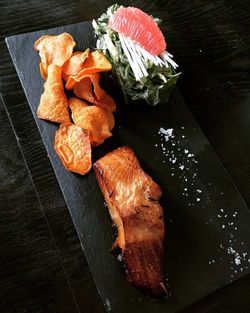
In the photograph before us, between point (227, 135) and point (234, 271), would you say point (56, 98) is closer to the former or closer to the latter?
point (227, 135)

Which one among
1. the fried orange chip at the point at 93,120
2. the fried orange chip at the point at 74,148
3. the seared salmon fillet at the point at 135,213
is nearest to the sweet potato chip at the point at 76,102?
the fried orange chip at the point at 93,120

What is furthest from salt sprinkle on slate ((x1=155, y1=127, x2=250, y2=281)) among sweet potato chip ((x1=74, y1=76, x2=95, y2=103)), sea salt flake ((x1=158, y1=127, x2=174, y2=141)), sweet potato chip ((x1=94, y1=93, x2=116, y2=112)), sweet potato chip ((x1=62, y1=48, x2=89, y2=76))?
sweet potato chip ((x1=62, y1=48, x2=89, y2=76))

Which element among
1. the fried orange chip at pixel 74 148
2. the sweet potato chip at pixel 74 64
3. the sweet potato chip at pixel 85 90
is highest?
the sweet potato chip at pixel 74 64

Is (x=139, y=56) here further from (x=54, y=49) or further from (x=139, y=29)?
(x=54, y=49)

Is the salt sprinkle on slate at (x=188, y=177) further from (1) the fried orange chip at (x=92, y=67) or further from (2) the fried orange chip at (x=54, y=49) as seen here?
(2) the fried orange chip at (x=54, y=49)

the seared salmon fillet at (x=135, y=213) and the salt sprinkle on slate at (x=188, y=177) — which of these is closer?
the seared salmon fillet at (x=135, y=213)

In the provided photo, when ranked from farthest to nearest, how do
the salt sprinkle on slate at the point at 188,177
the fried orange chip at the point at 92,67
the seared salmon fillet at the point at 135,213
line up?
1. the fried orange chip at the point at 92,67
2. the salt sprinkle on slate at the point at 188,177
3. the seared salmon fillet at the point at 135,213

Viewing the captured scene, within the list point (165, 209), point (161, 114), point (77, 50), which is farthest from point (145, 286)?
point (77, 50)
